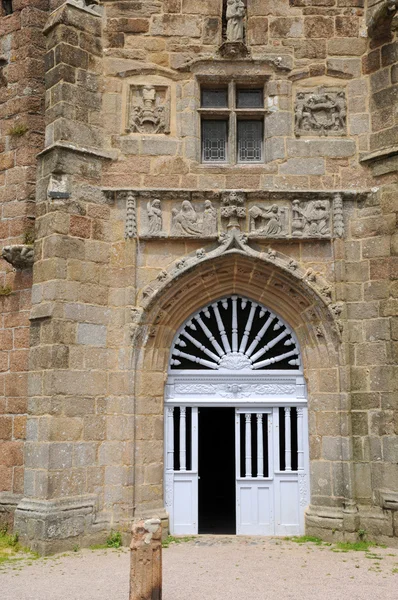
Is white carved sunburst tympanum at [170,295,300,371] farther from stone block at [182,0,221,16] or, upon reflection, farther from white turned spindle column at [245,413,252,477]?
stone block at [182,0,221,16]

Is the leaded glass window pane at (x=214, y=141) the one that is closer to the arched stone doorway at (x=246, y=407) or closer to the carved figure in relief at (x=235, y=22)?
the carved figure in relief at (x=235, y=22)

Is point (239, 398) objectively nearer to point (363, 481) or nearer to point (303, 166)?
point (363, 481)

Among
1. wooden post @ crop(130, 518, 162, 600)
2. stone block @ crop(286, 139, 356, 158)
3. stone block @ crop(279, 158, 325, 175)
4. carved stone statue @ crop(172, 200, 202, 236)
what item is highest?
stone block @ crop(286, 139, 356, 158)

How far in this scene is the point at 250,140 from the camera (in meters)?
9.52

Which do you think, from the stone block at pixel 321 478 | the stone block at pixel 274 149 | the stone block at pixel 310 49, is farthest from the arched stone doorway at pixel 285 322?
the stone block at pixel 310 49

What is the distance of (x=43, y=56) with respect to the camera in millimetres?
9664

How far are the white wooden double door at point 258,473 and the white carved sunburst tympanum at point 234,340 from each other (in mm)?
606

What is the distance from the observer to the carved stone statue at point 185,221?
890cm

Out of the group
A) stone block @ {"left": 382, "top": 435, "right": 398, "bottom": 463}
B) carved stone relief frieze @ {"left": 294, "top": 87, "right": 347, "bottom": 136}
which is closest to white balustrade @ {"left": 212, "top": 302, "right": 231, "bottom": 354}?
stone block @ {"left": 382, "top": 435, "right": 398, "bottom": 463}

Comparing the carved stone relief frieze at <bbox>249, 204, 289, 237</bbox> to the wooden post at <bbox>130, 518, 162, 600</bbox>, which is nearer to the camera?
the wooden post at <bbox>130, 518, 162, 600</bbox>

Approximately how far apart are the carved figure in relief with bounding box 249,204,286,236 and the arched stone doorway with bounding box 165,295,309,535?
100 cm

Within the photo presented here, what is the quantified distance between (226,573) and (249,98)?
614cm

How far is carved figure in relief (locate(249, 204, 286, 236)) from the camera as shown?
8.93 meters

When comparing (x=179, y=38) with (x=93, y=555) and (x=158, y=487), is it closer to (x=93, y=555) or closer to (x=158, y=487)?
(x=158, y=487)
